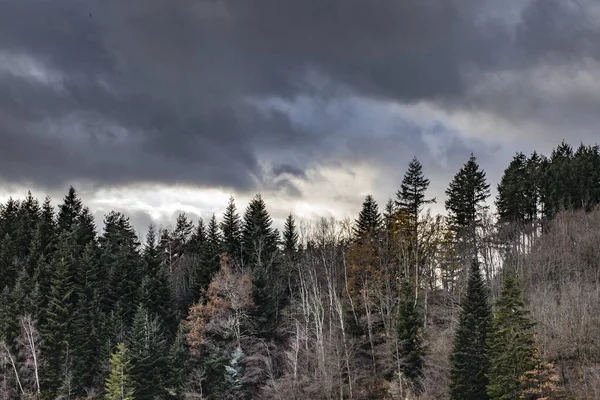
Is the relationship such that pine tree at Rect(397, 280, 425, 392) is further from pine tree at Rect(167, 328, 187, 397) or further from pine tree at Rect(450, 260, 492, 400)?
pine tree at Rect(167, 328, 187, 397)

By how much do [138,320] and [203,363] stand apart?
31.9 feet

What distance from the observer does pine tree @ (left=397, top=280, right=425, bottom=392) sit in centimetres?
5556

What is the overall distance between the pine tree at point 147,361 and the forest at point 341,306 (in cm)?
26

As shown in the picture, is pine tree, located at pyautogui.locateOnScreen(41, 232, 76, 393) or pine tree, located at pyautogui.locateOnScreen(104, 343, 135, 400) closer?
pine tree, located at pyautogui.locateOnScreen(104, 343, 135, 400)

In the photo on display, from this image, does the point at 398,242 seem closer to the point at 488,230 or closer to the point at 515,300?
the point at 488,230

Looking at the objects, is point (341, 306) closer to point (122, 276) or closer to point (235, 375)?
point (235, 375)

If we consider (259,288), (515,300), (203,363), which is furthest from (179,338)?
(515,300)

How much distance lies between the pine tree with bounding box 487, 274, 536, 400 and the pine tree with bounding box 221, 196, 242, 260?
168 feet

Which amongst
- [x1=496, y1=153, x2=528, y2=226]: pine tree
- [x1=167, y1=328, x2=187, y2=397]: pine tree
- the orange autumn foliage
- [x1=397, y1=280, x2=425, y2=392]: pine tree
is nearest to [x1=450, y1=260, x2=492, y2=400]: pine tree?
[x1=397, y1=280, x2=425, y2=392]: pine tree

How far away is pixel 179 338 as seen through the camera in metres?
68.9

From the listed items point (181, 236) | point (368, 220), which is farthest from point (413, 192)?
point (181, 236)

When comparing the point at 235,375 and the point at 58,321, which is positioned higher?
the point at 58,321

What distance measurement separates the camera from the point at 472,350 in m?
47.1

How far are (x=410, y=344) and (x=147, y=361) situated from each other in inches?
1241
